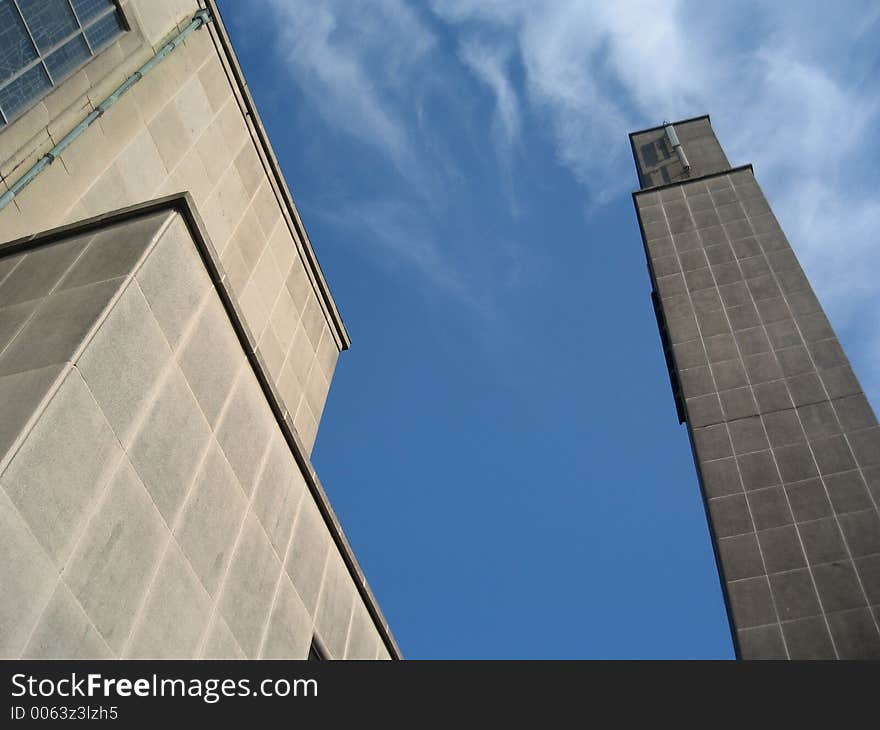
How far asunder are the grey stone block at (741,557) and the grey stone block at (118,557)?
770 inches

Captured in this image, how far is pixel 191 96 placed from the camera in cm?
2394

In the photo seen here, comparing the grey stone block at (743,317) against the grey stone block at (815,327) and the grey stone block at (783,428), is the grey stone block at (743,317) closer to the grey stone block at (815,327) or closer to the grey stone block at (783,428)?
the grey stone block at (815,327)

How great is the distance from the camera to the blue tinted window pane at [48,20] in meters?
17.5

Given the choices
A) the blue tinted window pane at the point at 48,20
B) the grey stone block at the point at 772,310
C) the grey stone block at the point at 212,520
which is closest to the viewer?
the grey stone block at the point at 212,520

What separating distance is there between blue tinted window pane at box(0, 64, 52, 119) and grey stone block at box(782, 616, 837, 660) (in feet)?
80.2

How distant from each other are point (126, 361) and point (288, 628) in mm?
5633

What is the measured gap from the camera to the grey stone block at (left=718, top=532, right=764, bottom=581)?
2377 centimetres

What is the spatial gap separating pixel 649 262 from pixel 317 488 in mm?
25580

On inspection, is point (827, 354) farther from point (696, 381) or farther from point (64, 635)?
point (64, 635)

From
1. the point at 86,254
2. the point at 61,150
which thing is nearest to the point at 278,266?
the point at 61,150

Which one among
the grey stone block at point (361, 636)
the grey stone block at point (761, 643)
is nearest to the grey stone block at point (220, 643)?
the grey stone block at point (361, 636)

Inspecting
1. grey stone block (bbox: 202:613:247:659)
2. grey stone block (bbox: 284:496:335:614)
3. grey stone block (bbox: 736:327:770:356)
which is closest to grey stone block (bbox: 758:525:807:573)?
grey stone block (bbox: 736:327:770:356)

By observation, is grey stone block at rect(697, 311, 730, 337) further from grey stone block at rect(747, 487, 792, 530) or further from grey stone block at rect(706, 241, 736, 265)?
grey stone block at rect(747, 487, 792, 530)
